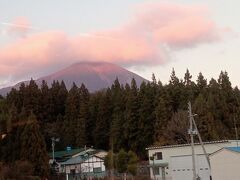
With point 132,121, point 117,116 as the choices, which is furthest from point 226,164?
point 117,116

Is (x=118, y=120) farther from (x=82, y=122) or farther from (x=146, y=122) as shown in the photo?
(x=82, y=122)

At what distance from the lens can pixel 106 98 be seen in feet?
203

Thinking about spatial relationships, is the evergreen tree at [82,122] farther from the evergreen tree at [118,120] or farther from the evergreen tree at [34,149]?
the evergreen tree at [34,149]

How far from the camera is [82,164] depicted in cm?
5091

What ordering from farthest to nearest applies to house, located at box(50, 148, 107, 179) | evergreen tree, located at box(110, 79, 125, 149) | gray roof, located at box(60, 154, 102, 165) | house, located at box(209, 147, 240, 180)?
evergreen tree, located at box(110, 79, 125, 149) < gray roof, located at box(60, 154, 102, 165) < house, located at box(50, 148, 107, 179) < house, located at box(209, 147, 240, 180)

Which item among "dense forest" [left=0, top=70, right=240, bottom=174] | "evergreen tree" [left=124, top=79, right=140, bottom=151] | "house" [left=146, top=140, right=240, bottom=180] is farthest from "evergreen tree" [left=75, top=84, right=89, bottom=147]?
"house" [left=146, top=140, right=240, bottom=180]

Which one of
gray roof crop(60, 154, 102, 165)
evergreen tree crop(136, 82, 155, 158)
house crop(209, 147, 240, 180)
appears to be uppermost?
evergreen tree crop(136, 82, 155, 158)

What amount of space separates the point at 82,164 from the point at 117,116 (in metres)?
8.68

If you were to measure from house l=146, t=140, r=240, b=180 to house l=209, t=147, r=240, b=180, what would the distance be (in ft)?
25.9

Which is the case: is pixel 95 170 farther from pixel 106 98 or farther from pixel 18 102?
pixel 18 102

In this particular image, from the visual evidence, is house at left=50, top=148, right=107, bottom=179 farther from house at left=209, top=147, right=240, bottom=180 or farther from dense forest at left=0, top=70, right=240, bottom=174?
house at left=209, top=147, right=240, bottom=180

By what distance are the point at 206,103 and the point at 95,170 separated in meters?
Answer: 13.8

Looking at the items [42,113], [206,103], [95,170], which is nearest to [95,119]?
[42,113]

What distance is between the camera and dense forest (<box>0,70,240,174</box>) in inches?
1814
